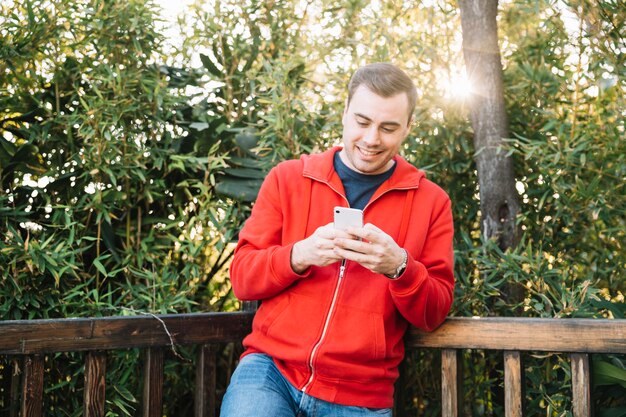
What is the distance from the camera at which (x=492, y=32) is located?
8.84 feet

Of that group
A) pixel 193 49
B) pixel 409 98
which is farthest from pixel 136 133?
pixel 409 98

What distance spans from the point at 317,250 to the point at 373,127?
42cm

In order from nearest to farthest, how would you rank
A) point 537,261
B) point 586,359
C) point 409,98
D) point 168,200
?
point 586,359 < point 409,98 < point 537,261 < point 168,200

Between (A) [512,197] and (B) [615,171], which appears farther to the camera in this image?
(A) [512,197]

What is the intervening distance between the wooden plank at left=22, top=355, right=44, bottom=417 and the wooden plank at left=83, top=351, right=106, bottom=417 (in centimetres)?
15

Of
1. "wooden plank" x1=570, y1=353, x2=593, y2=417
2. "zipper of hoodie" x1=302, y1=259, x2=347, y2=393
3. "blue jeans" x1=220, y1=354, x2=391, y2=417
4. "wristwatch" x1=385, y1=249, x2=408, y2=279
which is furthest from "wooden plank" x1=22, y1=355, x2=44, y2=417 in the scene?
"wooden plank" x1=570, y1=353, x2=593, y2=417

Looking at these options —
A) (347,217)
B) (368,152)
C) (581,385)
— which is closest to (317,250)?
(347,217)

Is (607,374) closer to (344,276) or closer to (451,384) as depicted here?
(451,384)

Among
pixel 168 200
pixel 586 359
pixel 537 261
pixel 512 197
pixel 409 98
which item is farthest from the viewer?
pixel 168 200

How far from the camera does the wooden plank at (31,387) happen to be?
186 centimetres

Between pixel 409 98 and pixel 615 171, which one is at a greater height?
pixel 409 98

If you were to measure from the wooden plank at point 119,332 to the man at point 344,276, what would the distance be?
0.51 ft

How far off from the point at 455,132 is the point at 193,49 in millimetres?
1141

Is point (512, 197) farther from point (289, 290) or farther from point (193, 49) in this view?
point (193, 49)
